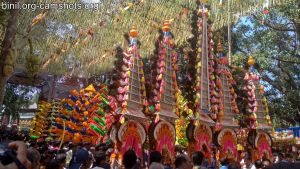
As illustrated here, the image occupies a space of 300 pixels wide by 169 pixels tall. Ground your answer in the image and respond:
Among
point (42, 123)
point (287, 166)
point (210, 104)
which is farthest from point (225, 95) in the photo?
point (287, 166)

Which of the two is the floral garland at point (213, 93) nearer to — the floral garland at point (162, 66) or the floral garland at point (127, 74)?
the floral garland at point (162, 66)

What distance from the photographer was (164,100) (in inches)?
268

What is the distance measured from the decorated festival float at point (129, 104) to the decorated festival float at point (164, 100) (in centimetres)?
24

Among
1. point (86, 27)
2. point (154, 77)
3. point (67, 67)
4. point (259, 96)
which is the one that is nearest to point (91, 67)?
point (67, 67)

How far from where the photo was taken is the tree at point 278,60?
13.4m

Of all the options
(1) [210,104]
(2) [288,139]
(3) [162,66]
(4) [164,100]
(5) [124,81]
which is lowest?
(2) [288,139]

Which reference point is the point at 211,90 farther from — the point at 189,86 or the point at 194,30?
the point at 194,30

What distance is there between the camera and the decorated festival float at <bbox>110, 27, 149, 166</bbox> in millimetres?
5969

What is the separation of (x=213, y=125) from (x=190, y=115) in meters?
0.59

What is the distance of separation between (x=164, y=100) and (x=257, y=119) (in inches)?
106

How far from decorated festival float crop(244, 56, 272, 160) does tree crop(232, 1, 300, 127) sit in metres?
4.95

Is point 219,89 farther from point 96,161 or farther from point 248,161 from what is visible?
point 96,161

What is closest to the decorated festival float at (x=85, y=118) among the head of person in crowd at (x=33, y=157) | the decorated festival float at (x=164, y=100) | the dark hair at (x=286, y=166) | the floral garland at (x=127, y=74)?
the decorated festival float at (x=164, y=100)

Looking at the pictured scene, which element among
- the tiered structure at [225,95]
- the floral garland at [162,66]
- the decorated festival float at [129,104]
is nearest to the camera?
the decorated festival float at [129,104]
